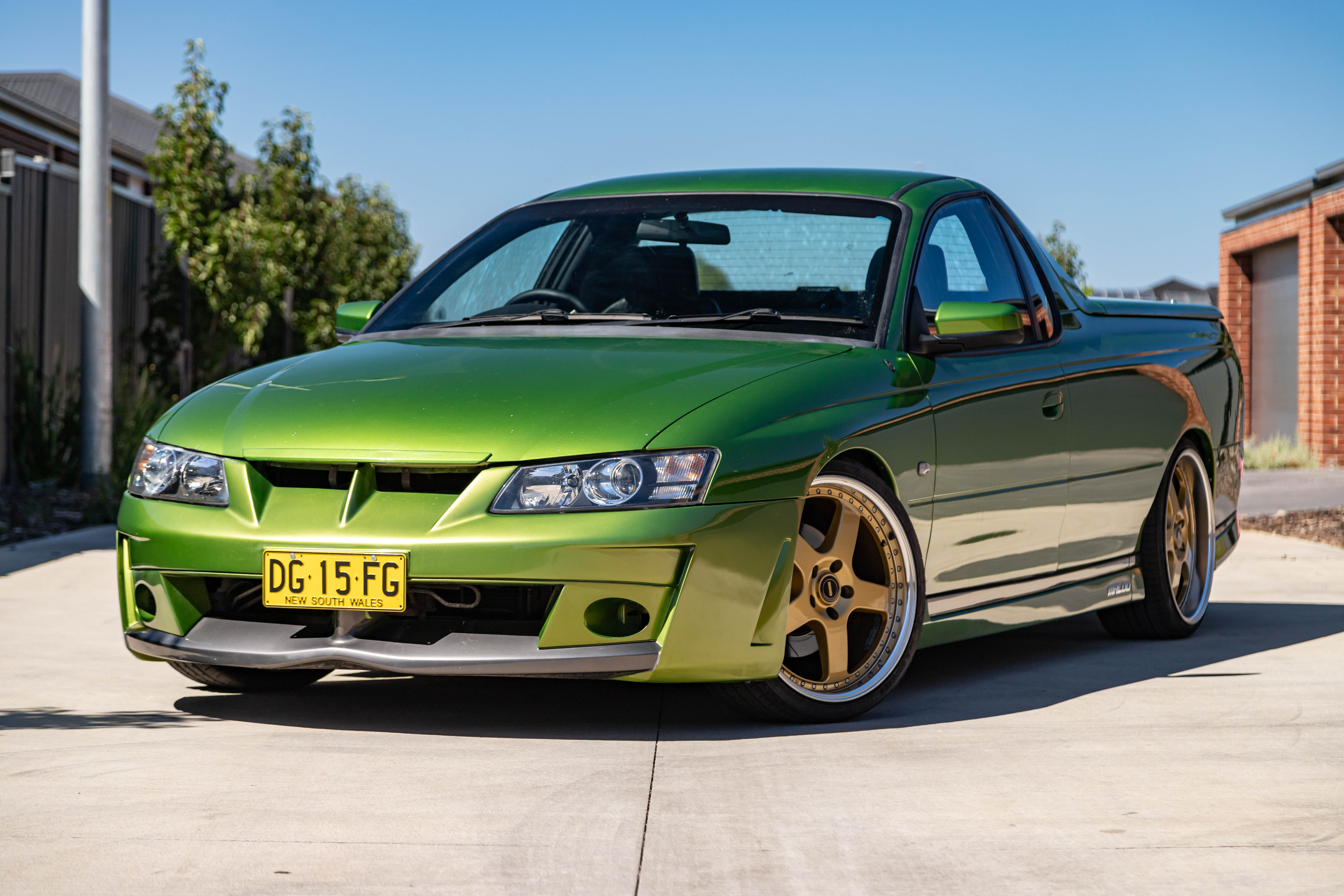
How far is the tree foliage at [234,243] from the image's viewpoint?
15930 mm

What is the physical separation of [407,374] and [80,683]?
1541mm

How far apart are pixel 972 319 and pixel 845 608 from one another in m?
0.94

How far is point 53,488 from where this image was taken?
11.6 m

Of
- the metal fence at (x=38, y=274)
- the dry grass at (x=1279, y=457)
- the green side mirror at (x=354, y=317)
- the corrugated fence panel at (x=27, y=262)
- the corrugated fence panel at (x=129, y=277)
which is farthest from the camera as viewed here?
the dry grass at (x=1279, y=457)

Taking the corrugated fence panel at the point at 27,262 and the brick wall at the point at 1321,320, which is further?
the brick wall at the point at 1321,320

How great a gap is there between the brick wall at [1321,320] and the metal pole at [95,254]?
1184 cm

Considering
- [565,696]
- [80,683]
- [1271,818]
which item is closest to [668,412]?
[565,696]

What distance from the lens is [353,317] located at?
5.76 m

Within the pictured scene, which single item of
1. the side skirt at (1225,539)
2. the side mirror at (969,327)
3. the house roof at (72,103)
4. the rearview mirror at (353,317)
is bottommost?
the side skirt at (1225,539)

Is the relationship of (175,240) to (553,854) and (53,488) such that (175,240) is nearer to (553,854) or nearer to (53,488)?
(53,488)

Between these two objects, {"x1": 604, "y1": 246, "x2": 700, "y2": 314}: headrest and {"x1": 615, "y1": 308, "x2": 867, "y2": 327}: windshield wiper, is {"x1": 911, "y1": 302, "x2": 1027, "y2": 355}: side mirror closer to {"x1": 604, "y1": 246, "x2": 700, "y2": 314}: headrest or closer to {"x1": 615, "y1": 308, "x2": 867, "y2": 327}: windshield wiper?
{"x1": 615, "y1": 308, "x2": 867, "y2": 327}: windshield wiper

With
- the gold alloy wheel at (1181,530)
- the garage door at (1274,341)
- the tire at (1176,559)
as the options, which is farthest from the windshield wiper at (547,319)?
the garage door at (1274,341)

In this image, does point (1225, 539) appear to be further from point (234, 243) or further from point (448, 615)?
point (234, 243)

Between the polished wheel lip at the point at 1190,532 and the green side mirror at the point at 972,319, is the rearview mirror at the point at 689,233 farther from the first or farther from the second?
the polished wheel lip at the point at 1190,532
